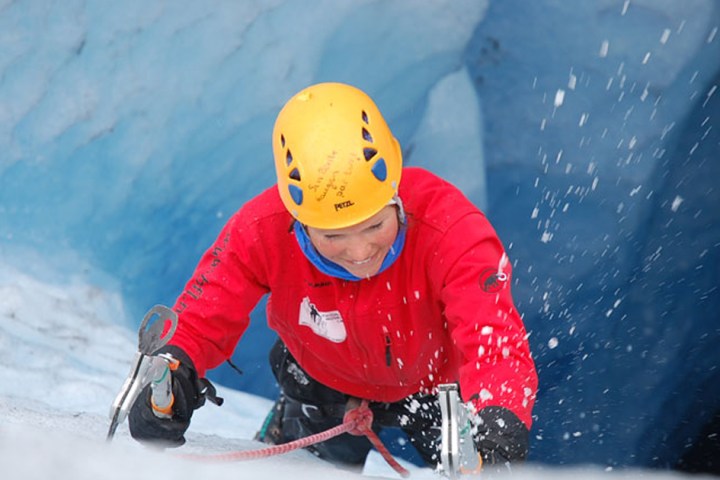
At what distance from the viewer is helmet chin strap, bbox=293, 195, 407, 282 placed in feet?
6.71

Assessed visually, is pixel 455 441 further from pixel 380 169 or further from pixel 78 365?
pixel 78 365

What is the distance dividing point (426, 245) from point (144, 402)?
0.70 m

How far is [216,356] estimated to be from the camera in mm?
2223

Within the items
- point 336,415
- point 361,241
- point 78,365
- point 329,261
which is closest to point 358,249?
point 361,241

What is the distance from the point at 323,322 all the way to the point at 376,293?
16 centimetres

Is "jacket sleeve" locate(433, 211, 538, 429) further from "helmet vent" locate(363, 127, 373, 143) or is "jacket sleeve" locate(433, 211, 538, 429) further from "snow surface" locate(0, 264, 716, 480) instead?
"snow surface" locate(0, 264, 716, 480)

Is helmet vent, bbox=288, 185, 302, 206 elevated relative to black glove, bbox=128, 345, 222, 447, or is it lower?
elevated

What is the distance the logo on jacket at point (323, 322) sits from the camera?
219cm

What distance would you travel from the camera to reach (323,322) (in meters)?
2.21

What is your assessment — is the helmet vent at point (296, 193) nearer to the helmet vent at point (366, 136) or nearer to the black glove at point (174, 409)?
the helmet vent at point (366, 136)

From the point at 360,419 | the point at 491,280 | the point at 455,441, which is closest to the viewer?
the point at 455,441

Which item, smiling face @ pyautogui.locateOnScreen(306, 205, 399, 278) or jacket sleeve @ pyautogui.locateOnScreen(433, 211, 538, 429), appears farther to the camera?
smiling face @ pyautogui.locateOnScreen(306, 205, 399, 278)

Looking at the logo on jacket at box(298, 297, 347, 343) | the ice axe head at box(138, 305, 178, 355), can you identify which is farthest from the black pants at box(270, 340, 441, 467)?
the ice axe head at box(138, 305, 178, 355)

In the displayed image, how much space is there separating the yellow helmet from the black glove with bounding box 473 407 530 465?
489 millimetres
